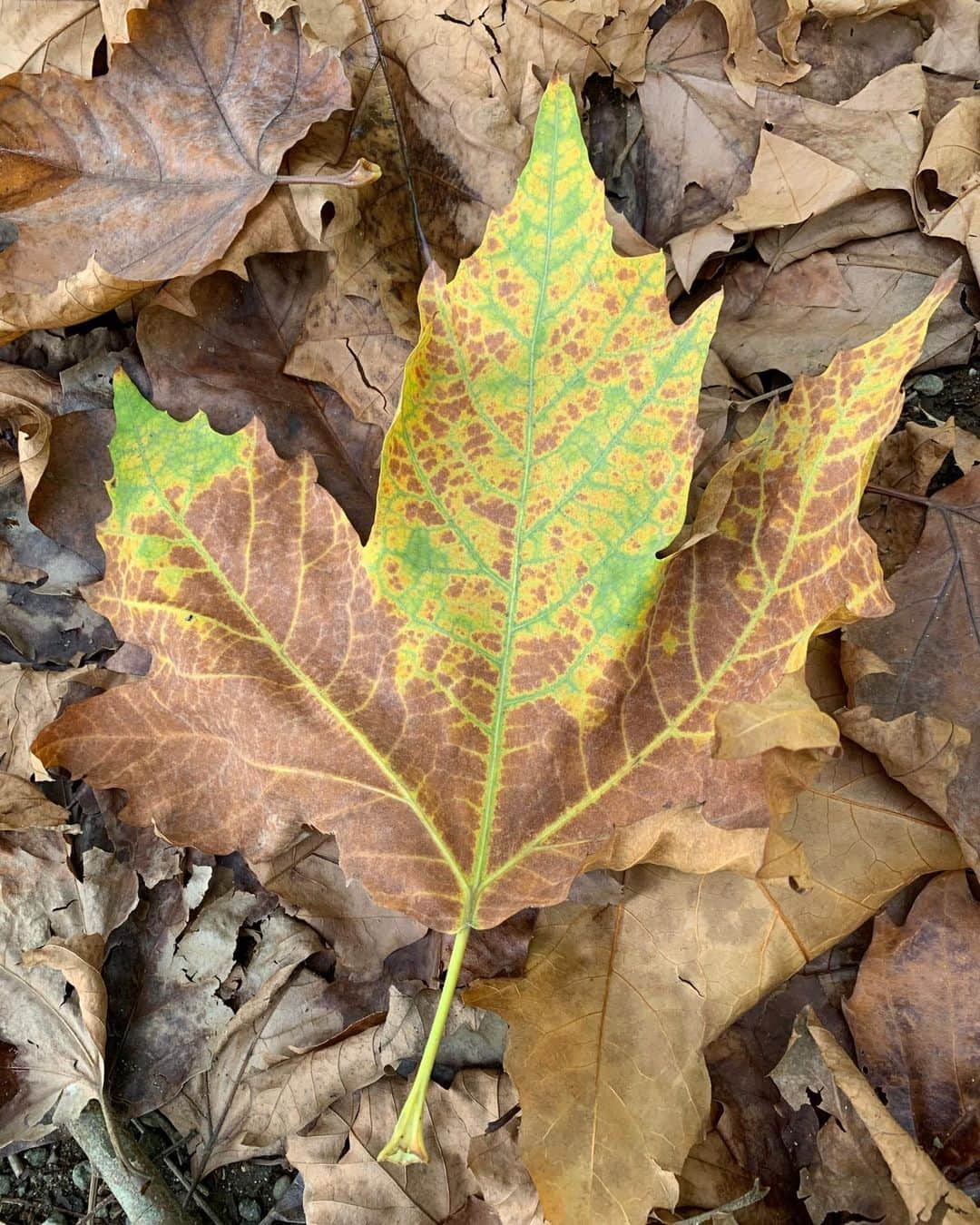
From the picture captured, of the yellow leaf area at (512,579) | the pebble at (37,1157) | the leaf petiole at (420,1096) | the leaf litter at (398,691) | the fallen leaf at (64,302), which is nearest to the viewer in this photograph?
the yellow leaf area at (512,579)

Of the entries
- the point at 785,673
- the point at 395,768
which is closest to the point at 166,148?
the point at 395,768

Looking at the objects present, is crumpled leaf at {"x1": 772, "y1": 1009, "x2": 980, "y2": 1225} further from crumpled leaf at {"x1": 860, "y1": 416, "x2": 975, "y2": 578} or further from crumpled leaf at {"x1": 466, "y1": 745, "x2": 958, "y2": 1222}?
crumpled leaf at {"x1": 860, "y1": 416, "x2": 975, "y2": 578}

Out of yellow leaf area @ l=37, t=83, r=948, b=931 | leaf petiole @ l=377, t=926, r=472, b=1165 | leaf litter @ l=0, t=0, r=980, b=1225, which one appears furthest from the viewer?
leaf litter @ l=0, t=0, r=980, b=1225

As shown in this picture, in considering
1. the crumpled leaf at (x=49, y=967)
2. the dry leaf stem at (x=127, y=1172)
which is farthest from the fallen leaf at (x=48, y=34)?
the dry leaf stem at (x=127, y=1172)

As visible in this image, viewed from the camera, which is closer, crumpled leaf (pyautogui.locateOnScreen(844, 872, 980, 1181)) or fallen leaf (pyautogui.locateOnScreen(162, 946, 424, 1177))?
crumpled leaf (pyautogui.locateOnScreen(844, 872, 980, 1181))

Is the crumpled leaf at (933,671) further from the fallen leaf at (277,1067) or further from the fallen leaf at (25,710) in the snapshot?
the fallen leaf at (25,710)

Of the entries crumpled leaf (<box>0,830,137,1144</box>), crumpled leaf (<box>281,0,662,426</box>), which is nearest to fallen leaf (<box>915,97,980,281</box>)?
crumpled leaf (<box>281,0,662,426</box>)

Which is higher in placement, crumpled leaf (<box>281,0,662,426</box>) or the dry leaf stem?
crumpled leaf (<box>281,0,662,426</box>)
